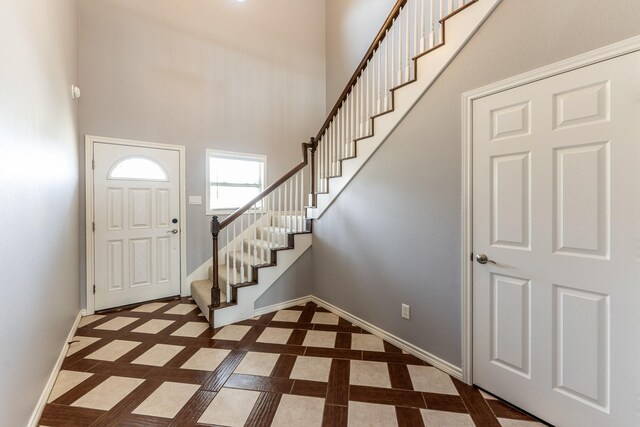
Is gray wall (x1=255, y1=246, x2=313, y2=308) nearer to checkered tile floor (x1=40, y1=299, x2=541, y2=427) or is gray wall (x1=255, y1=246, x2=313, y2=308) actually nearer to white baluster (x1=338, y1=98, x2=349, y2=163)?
checkered tile floor (x1=40, y1=299, x2=541, y2=427)

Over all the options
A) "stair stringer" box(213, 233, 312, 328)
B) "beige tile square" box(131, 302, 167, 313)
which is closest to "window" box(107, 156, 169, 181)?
"beige tile square" box(131, 302, 167, 313)

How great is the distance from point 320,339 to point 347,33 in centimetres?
461

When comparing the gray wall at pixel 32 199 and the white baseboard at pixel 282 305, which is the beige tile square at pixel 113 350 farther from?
the white baseboard at pixel 282 305

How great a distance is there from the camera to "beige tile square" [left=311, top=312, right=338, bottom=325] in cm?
291

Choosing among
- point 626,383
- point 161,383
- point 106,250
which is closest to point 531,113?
point 626,383

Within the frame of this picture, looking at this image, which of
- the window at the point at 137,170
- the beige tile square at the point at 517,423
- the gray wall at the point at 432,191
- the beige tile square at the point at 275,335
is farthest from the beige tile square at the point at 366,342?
the window at the point at 137,170

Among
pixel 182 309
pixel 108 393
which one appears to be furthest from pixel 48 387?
pixel 182 309

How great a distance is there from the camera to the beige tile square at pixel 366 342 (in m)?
2.39

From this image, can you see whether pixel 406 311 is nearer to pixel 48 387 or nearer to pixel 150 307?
pixel 48 387

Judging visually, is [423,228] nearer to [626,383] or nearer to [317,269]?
[626,383]

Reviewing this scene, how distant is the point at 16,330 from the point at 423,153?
2.70 meters

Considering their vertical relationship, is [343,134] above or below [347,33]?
below

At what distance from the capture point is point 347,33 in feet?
14.6

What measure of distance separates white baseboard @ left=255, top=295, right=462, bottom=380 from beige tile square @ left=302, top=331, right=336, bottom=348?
35 centimetres
